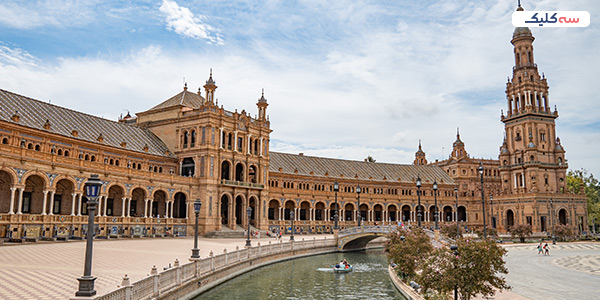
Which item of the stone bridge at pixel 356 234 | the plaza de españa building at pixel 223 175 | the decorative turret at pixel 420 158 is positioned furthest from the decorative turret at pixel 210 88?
the decorative turret at pixel 420 158

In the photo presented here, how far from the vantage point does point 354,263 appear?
140ft

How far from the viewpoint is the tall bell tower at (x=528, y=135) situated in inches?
3206

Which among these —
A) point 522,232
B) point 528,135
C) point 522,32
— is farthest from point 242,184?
point 522,32

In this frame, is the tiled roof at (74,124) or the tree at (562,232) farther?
the tree at (562,232)

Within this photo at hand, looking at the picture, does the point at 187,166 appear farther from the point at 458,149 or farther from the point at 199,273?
the point at 458,149

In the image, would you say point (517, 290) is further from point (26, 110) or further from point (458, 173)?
point (458, 173)

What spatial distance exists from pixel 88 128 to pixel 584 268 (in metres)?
48.2

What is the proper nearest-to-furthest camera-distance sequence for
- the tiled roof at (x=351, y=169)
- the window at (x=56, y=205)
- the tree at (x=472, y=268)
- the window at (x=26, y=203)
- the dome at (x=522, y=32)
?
1. the tree at (x=472, y=268)
2. the window at (x=26, y=203)
3. the window at (x=56, y=205)
4. the tiled roof at (x=351, y=169)
5. the dome at (x=522, y=32)

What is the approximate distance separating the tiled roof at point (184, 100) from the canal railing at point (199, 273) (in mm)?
27738

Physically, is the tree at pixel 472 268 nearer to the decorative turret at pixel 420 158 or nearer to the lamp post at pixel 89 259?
the lamp post at pixel 89 259

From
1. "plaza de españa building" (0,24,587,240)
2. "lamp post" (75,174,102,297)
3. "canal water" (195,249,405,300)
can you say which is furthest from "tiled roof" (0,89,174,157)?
"lamp post" (75,174,102,297)

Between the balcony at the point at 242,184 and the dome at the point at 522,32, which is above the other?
the dome at the point at 522,32

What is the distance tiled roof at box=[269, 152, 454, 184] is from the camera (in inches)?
3081

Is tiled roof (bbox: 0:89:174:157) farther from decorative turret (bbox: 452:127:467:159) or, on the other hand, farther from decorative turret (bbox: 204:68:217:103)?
decorative turret (bbox: 452:127:467:159)
